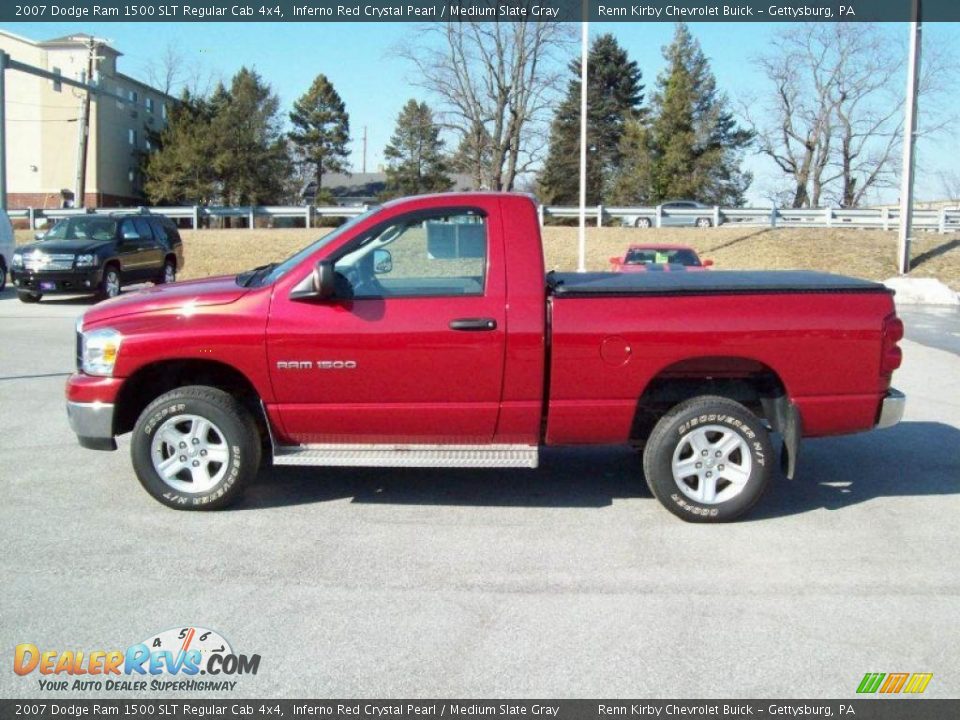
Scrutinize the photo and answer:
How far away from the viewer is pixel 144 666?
383 cm

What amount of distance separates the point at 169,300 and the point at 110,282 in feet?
48.0

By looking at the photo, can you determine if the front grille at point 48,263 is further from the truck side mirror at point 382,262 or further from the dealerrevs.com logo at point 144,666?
the dealerrevs.com logo at point 144,666

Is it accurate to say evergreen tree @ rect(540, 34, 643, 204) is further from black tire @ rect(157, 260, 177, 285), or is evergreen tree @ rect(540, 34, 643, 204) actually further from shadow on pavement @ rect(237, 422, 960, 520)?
shadow on pavement @ rect(237, 422, 960, 520)

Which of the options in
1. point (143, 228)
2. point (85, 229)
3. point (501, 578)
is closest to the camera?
point (501, 578)

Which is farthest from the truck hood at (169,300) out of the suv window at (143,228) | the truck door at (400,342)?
the suv window at (143,228)

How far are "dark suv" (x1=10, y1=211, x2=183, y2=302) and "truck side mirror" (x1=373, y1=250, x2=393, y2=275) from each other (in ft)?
47.1

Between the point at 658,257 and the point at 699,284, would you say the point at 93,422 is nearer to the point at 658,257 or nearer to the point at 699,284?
the point at 699,284

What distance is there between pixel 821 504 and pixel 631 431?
140 cm

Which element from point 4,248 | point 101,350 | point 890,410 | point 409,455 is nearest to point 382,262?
point 409,455

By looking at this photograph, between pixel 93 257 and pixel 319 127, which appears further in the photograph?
pixel 319 127

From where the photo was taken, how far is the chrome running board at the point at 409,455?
5.48m

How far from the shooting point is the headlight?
559 centimetres

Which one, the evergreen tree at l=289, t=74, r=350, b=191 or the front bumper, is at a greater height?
the evergreen tree at l=289, t=74, r=350, b=191

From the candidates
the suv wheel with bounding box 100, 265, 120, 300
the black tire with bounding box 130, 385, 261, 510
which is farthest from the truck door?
the suv wheel with bounding box 100, 265, 120, 300
